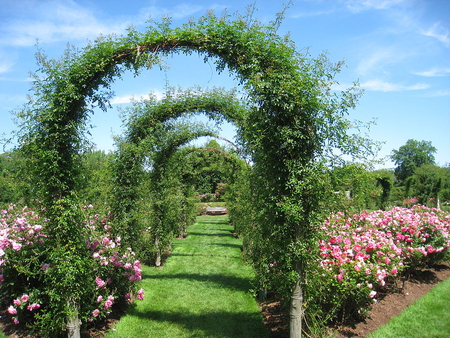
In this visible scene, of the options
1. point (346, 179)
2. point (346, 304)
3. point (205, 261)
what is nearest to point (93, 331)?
point (346, 304)

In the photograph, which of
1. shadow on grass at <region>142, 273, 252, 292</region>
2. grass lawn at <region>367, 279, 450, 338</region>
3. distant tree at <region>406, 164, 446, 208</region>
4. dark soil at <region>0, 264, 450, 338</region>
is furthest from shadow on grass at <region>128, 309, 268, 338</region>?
distant tree at <region>406, 164, 446, 208</region>

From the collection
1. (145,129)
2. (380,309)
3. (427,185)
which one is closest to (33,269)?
(145,129)

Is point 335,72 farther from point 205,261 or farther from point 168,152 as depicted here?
point 205,261

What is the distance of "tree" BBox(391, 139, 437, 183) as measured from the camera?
58.1 meters

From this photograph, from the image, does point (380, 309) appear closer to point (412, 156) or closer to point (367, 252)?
point (367, 252)

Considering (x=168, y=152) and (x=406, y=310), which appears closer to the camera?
(x=406, y=310)

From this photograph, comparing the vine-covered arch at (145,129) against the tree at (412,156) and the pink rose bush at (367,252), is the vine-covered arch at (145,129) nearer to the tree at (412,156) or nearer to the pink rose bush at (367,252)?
the pink rose bush at (367,252)

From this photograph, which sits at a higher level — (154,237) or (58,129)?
(58,129)

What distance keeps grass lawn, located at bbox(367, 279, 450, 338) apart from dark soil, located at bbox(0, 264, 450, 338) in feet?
0.37

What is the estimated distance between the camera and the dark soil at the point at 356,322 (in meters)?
4.05

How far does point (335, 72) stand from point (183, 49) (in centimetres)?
184

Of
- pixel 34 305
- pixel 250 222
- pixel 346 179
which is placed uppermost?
pixel 346 179

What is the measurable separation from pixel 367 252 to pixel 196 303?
3.08 meters

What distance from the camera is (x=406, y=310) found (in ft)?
15.4
